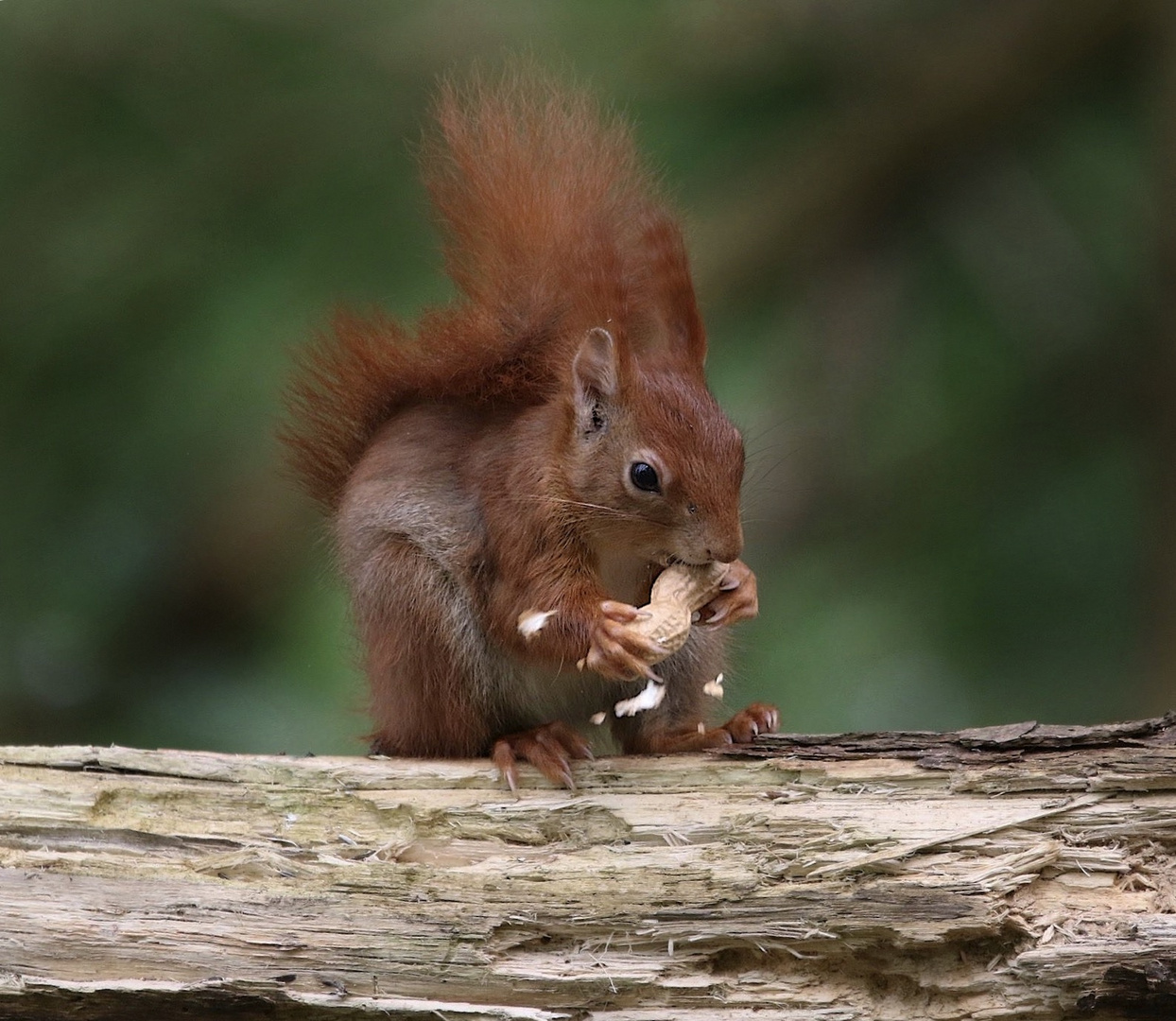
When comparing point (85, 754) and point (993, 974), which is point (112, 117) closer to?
point (85, 754)

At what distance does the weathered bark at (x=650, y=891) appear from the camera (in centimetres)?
202

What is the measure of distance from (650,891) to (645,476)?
2.20ft

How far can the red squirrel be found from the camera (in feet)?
7.86

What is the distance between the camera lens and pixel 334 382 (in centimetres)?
282

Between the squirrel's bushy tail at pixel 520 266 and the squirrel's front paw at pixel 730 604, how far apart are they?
41 centimetres

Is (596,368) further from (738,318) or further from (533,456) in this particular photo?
(738,318)

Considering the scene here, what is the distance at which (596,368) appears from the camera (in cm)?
244

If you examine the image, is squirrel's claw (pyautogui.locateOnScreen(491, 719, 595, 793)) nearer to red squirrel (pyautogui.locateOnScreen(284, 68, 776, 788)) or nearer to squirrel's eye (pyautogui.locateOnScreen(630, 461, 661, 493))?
red squirrel (pyautogui.locateOnScreen(284, 68, 776, 788))

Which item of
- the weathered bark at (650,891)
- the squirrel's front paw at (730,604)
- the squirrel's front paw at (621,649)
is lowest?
the weathered bark at (650,891)

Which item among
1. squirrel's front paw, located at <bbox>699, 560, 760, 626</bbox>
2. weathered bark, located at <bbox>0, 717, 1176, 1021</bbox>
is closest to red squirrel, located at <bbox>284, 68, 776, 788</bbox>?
squirrel's front paw, located at <bbox>699, 560, 760, 626</bbox>

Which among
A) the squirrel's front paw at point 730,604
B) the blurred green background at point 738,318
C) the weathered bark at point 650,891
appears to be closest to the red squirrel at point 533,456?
the squirrel's front paw at point 730,604

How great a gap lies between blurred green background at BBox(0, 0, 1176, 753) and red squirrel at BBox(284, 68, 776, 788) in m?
0.68

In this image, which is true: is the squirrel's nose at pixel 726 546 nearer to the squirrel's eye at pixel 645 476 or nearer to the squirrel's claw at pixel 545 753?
the squirrel's eye at pixel 645 476

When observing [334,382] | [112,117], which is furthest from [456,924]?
[112,117]
